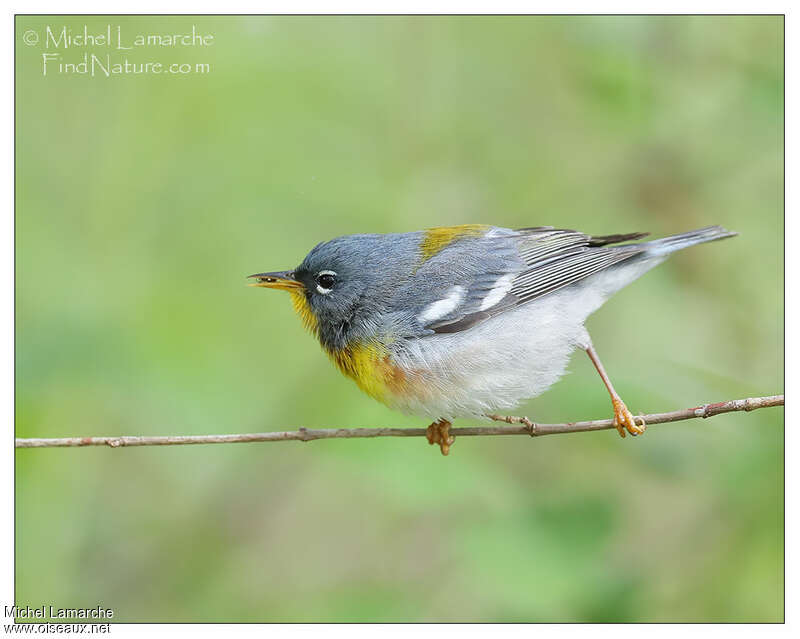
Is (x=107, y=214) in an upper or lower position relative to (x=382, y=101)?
lower

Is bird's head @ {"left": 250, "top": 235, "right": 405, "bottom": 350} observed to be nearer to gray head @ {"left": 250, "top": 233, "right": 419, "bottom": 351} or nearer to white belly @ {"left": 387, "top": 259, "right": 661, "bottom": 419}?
gray head @ {"left": 250, "top": 233, "right": 419, "bottom": 351}

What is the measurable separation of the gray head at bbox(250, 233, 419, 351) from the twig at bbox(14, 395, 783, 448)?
784 mm

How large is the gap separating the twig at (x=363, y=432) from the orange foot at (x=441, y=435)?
0.49 meters

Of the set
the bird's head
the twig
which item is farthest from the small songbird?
the twig

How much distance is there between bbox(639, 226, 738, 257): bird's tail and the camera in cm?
421

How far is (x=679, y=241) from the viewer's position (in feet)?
13.9

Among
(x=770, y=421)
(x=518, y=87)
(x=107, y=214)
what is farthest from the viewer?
(x=518, y=87)

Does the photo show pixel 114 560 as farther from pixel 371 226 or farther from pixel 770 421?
pixel 770 421

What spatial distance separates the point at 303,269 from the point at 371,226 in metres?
0.77

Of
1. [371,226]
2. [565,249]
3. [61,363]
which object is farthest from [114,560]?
[565,249]

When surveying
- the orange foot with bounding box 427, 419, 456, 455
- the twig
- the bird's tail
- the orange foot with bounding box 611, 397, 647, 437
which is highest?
the bird's tail

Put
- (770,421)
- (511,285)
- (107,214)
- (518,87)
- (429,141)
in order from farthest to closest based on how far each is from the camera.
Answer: (518,87)
(429,141)
(107,214)
(511,285)
(770,421)

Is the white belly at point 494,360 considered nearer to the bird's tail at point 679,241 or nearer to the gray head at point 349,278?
the gray head at point 349,278

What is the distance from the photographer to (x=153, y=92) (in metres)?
4.71
